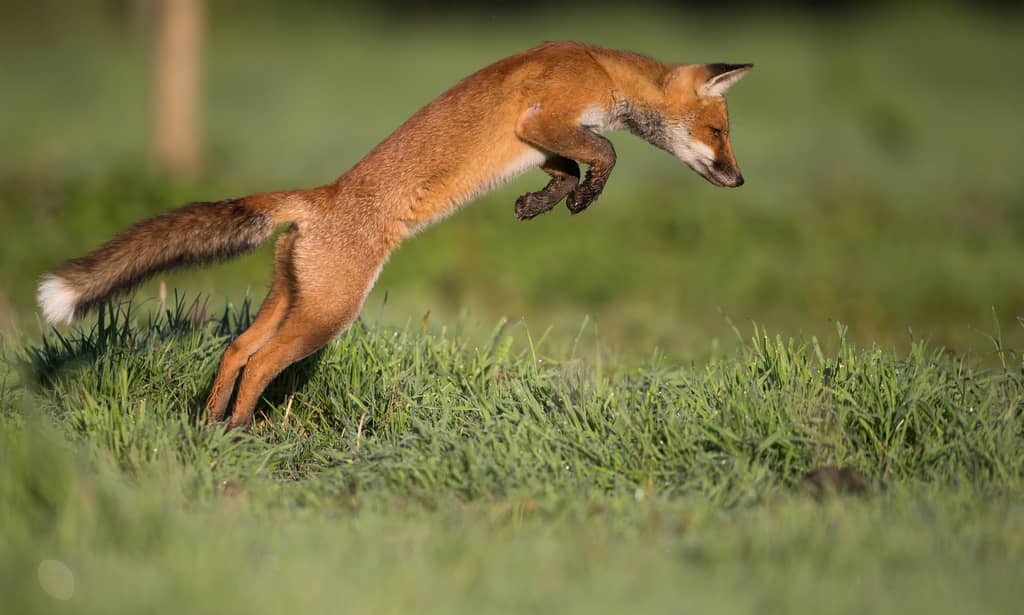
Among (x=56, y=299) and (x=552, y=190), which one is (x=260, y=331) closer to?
(x=56, y=299)

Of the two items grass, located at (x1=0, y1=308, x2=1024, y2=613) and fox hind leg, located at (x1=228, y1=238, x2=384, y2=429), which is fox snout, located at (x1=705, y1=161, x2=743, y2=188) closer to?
grass, located at (x1=0, y1=308, x2=1024, y2=613)

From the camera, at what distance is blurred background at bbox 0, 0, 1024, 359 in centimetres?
1200

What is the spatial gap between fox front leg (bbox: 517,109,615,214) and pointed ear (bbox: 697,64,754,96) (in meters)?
0.86

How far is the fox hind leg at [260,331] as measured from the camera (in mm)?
5879

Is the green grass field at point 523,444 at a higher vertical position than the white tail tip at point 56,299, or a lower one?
lower

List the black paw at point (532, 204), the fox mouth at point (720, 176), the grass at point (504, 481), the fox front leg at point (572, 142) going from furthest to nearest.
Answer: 1. the fox mouth at point (720, 176)
2. the black paw at point (532, 204)
3. the fox front leg at point (572, 142)
4. the grass at point (504, 481)

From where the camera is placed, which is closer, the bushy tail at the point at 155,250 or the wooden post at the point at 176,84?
the bushy tail at the point at 155,250

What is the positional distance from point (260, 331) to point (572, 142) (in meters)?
1.86

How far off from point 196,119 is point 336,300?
12.6 metres

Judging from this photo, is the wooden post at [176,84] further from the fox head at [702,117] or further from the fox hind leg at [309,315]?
the fox hind leg at [309,315]

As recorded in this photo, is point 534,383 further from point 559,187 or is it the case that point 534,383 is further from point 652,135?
point 652,135

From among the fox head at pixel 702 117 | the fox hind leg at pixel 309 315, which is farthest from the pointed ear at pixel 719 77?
the fox hind leg at pixel 309 315

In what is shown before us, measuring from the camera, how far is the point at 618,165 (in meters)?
18.5

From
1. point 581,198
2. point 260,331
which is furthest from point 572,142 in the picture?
point 260,331
